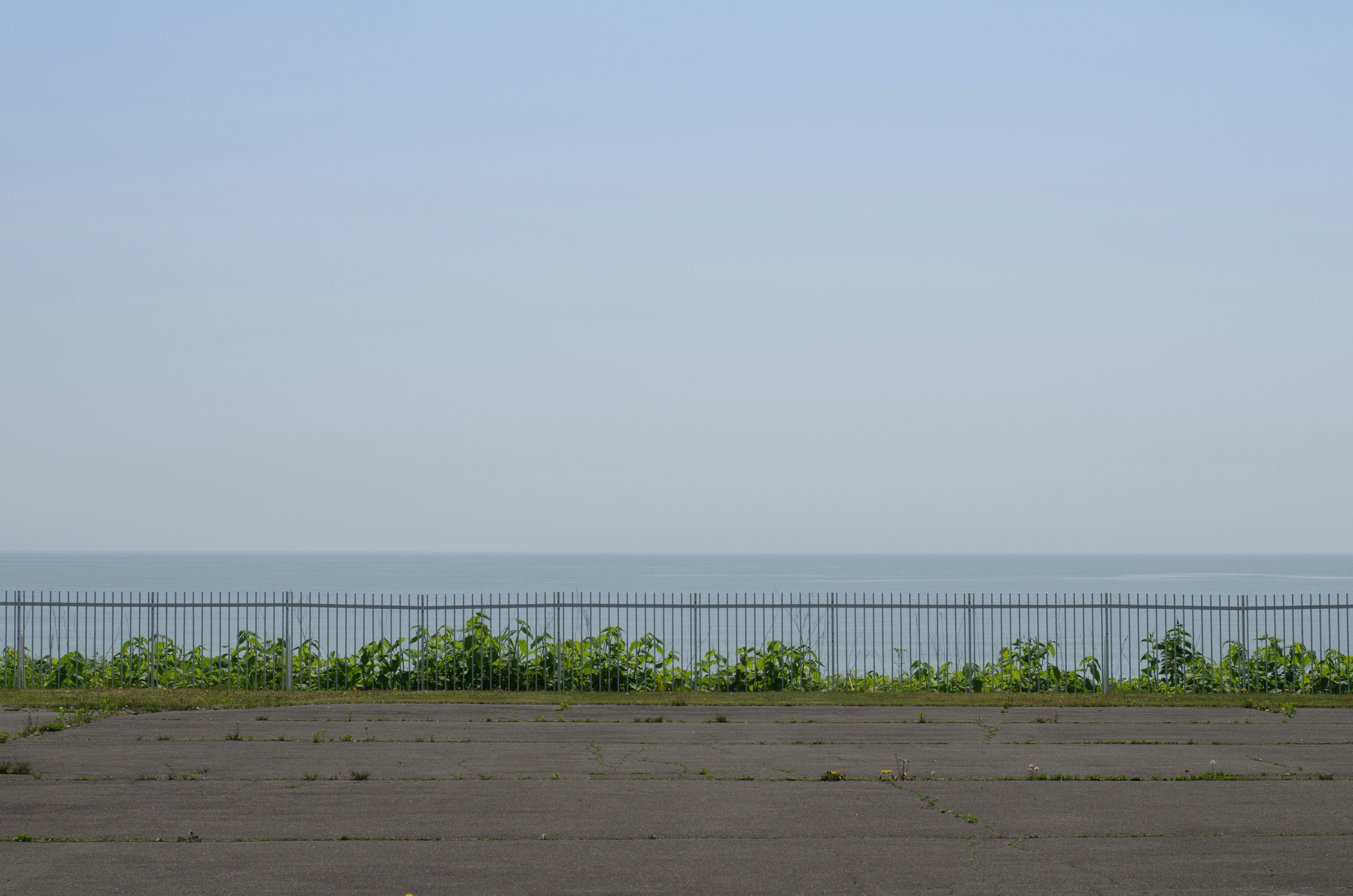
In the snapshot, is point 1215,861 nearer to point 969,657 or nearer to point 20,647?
point 969,657

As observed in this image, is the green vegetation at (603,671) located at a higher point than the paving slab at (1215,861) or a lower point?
lower

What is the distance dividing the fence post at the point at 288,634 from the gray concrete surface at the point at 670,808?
415cm

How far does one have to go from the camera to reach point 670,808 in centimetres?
967

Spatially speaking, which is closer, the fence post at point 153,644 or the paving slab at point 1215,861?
the paving slab at point 1215,861

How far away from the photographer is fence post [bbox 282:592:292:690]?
64.4 feet

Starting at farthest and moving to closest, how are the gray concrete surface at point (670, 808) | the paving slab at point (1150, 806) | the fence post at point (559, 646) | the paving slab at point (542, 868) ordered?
the fence post at point (559, 646)
the paving slab at point (1150, 806)
the gray concrete surface at point (670, 808)
the paving slab at point (542, 868)

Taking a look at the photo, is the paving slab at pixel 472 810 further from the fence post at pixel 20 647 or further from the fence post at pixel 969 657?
the fence post at pixel 20 647

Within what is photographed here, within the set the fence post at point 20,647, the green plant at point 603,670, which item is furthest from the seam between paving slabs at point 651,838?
the fence post at point 20,647

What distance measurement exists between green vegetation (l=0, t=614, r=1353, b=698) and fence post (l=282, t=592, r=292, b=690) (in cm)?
38

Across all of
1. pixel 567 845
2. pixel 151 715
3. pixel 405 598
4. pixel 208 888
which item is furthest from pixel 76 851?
pixel 405 598

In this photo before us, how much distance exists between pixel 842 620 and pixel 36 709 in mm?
104214

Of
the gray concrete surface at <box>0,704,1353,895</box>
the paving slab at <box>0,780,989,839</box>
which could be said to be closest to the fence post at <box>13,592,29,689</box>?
the gray concrete surface at <box>0,704,1353,895</box>

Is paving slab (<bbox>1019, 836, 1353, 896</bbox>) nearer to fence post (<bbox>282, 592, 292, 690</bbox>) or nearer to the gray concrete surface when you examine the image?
the gray concrete surface

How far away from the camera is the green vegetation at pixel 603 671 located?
20.6m
